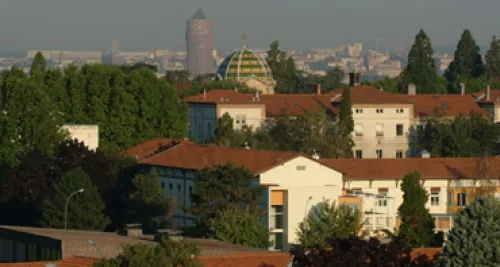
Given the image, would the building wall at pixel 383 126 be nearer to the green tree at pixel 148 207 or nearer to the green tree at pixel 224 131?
the green tree at pixel 224 131

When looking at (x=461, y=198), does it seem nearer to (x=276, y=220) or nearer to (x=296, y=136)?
(x=276, y=220)

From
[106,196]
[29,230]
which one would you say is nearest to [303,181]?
[106,196]

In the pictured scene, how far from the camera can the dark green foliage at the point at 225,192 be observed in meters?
54.0

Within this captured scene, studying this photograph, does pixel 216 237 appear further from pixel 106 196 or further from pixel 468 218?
pixel 468 218

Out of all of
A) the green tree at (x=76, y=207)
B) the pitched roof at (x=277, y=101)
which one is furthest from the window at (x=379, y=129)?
the green tree at (x=76, y=207)

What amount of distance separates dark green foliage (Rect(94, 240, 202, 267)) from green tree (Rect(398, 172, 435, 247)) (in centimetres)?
2062

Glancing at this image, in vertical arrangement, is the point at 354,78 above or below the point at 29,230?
above

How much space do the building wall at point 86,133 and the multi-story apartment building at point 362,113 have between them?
69.1 feet

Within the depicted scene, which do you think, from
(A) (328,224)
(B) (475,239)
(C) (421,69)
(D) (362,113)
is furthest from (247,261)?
(C) (421,69)

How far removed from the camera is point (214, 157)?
204 ft

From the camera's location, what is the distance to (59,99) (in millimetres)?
84625

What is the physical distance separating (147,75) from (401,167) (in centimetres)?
2310

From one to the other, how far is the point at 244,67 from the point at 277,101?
97.2 ft

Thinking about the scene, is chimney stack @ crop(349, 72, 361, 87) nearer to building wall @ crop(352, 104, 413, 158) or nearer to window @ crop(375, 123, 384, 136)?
window @ crop(375, 123, 384, 136)
